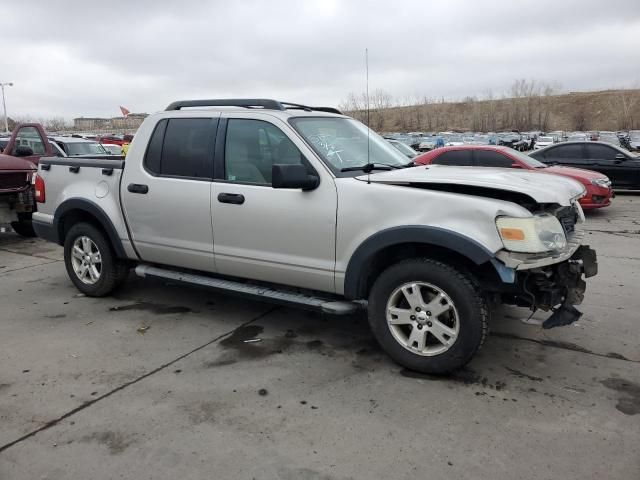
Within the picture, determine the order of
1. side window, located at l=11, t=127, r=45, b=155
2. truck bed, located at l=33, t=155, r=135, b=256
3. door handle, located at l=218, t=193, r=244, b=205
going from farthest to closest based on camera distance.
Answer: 1. side window, located at l=11, t=127, r=45, b=155
2. truck bed, located at l=33, t=155, r=135, b=256
3. door handle, located at l=218, t=193, r=244, b=205

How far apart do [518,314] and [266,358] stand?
2.45 metres

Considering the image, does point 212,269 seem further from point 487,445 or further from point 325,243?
point 487,445

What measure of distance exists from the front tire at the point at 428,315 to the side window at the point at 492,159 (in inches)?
335

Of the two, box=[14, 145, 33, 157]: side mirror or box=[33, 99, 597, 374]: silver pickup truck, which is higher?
box=[14, 145, 33, 157]: side mirror

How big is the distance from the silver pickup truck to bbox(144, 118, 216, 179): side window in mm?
13

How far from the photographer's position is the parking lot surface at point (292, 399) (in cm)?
281

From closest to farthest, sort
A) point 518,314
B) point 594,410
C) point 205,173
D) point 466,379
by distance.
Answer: point 594,410, point 466,379, point 205,173, point 518,314

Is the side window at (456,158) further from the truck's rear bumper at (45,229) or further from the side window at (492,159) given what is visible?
the truck's rear bumper at (45,229)

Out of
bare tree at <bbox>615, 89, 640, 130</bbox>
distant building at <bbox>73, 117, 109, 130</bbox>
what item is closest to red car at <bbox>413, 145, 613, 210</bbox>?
bare tree at <bbox>615, 89, 640, 130</bbox>

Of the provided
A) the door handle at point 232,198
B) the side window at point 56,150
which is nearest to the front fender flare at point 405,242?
the door handle at point 232,198

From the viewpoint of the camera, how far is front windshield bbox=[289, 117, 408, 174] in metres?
4.25

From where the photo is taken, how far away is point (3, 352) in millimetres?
4293

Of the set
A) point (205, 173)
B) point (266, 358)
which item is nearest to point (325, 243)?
point (266, 358)

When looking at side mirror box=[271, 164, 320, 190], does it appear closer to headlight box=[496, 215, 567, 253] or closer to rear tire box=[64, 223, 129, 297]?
headlight box=[496, 215, 567, 253]
